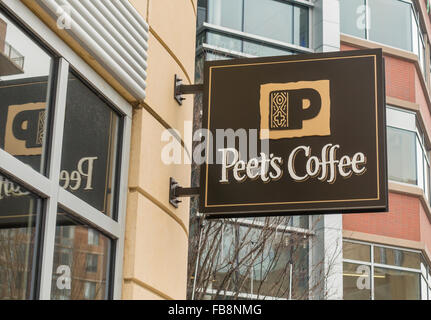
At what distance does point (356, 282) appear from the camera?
1950cm

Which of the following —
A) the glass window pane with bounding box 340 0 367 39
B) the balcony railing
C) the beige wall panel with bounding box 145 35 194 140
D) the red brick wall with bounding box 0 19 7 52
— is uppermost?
the glass window pane with bounding box 340 0 367 39

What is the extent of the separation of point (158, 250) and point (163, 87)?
1.32 m

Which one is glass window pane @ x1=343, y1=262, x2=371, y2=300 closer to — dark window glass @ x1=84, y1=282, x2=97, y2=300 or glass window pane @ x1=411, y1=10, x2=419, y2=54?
glass window pane @ x1=411, y1=10, x2=419, y2=54

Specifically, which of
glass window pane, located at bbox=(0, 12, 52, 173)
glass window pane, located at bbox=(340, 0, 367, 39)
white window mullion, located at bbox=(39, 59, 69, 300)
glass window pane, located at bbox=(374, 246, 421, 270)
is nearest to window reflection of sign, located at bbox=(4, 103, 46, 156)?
glass window pane, located at bbox=(0, 12, 52, 173)

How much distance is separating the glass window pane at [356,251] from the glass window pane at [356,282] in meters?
0.17

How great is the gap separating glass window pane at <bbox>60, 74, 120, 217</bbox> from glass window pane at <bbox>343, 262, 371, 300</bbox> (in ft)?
45.5

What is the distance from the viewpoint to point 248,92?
23.2 ft

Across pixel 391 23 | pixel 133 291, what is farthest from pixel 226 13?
pixel 133 291

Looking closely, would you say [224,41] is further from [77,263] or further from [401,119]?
[77,263]

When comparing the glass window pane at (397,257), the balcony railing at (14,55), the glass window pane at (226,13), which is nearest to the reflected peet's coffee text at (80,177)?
the balcony railing at (14,55)

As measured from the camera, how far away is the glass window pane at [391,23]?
21.8 m

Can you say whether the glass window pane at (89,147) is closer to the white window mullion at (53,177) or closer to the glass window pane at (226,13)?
the white window mullion at (53,177)

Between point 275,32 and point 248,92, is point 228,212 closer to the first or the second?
point 248,92

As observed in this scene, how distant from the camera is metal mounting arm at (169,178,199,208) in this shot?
6.90 metres
